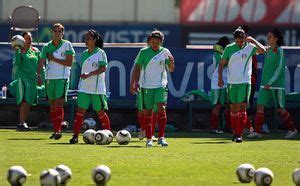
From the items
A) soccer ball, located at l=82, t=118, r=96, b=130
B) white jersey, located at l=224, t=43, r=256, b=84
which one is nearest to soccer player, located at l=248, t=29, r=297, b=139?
white jersey, located at l=224, t=43, r=256, b=84

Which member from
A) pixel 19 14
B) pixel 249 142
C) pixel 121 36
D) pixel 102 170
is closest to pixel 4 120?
pixel 19 14

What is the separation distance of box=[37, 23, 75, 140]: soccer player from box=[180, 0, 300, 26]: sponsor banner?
58.5ft

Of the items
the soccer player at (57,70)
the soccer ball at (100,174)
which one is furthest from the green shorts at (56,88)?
the soccer ball at (100,174)

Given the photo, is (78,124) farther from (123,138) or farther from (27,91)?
(27,91)

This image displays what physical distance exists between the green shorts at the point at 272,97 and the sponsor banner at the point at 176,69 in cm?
318

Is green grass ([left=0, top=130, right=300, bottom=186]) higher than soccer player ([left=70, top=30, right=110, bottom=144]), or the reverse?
soccer player ([left=70, top=30, right=110, bottom=144])

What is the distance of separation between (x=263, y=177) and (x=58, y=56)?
33.2 feet

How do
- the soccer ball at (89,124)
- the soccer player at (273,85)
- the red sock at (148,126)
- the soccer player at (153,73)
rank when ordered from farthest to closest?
the soccer ball at (89,124)
the soccer player at (273,85)
the soccer player at (153,73)
the red sock at (148,126)

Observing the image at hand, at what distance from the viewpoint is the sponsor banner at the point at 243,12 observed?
4162 cm

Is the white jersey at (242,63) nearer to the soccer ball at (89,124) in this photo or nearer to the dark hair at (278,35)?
the dark hair at (278,35)

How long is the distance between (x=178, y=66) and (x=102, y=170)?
581 inches

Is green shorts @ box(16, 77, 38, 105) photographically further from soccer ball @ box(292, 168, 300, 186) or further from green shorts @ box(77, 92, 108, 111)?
soccer ball @ box(292, 168, 300, 186)

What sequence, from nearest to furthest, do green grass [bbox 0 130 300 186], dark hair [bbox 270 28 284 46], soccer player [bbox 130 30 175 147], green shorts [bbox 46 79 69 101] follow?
green grass [bbox 0 130 300 186] → soccer player [bbox 130 30 175 147] → green shorts [bbox 46 79 69 101] → dark hair [bbox 270 28 284 46]

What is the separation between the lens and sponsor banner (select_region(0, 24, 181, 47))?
40.5 metres
